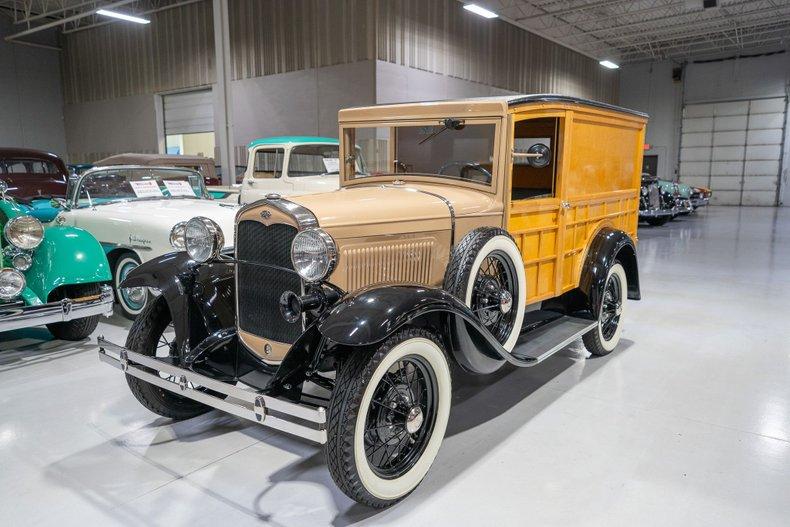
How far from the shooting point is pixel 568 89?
21.3 meters

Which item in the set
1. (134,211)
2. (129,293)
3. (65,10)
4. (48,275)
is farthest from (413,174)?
(65,10)

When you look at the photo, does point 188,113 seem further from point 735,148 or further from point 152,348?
point 735,148

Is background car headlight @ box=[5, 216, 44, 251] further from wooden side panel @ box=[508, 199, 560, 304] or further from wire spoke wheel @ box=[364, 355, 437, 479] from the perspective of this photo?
wooden side panel @ box=[508, 199, 560, 304]

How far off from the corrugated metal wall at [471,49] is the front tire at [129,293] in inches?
359

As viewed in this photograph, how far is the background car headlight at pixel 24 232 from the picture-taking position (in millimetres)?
4223

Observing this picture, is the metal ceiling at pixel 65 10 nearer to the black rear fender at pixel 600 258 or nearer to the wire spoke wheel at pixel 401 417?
the black rear fender at pixel 600 258

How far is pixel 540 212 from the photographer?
3.69 metres

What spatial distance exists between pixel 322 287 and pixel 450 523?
3.82 ft

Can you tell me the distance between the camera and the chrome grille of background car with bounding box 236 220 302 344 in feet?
8.81

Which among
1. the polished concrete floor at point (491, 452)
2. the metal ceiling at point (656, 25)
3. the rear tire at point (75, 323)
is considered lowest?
the polished concrete floor at point (491, 452)

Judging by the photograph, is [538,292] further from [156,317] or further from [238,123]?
[238,123]

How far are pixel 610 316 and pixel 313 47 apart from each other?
38.7 ft

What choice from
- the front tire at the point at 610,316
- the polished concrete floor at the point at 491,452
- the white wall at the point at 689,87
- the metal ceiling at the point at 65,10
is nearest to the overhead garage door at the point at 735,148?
the white wall at the point at 689,87

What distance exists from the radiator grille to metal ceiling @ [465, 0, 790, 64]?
1403 cm
